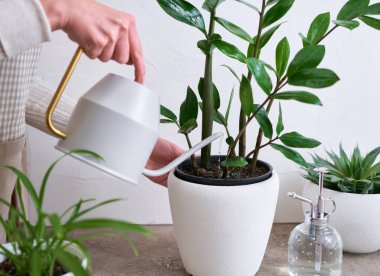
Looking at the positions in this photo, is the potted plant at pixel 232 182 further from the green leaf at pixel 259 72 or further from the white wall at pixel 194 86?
the white wall at pixel 194 86

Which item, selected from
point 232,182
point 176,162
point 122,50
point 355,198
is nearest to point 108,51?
point 122,50

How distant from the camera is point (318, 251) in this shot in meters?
0.85

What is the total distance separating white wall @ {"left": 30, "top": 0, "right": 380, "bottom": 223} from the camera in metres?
1.04

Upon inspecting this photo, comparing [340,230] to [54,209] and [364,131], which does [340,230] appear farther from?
[54,209]

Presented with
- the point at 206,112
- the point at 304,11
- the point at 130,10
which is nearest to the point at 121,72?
the point at 130,10

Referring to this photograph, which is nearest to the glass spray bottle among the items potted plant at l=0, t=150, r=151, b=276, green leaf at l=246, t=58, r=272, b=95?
green leaf at l=246, t=58, r=272, b=95

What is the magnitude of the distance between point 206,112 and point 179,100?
0.24 m

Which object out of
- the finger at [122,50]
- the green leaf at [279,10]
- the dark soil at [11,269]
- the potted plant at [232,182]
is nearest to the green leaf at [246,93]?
the potted plant at [232,182]

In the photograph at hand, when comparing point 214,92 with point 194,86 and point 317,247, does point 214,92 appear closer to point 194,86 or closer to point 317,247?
point 194,86

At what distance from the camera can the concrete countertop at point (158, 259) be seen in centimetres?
89

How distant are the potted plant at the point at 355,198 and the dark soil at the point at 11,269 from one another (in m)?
0.49

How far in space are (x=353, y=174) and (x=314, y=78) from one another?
344 mm

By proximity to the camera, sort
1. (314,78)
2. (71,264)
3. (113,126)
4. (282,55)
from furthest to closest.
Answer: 1. (282,55)
2. (314,78)
3. (113,126)
4. (71,264)

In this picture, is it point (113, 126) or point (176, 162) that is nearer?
point (113, 126)
